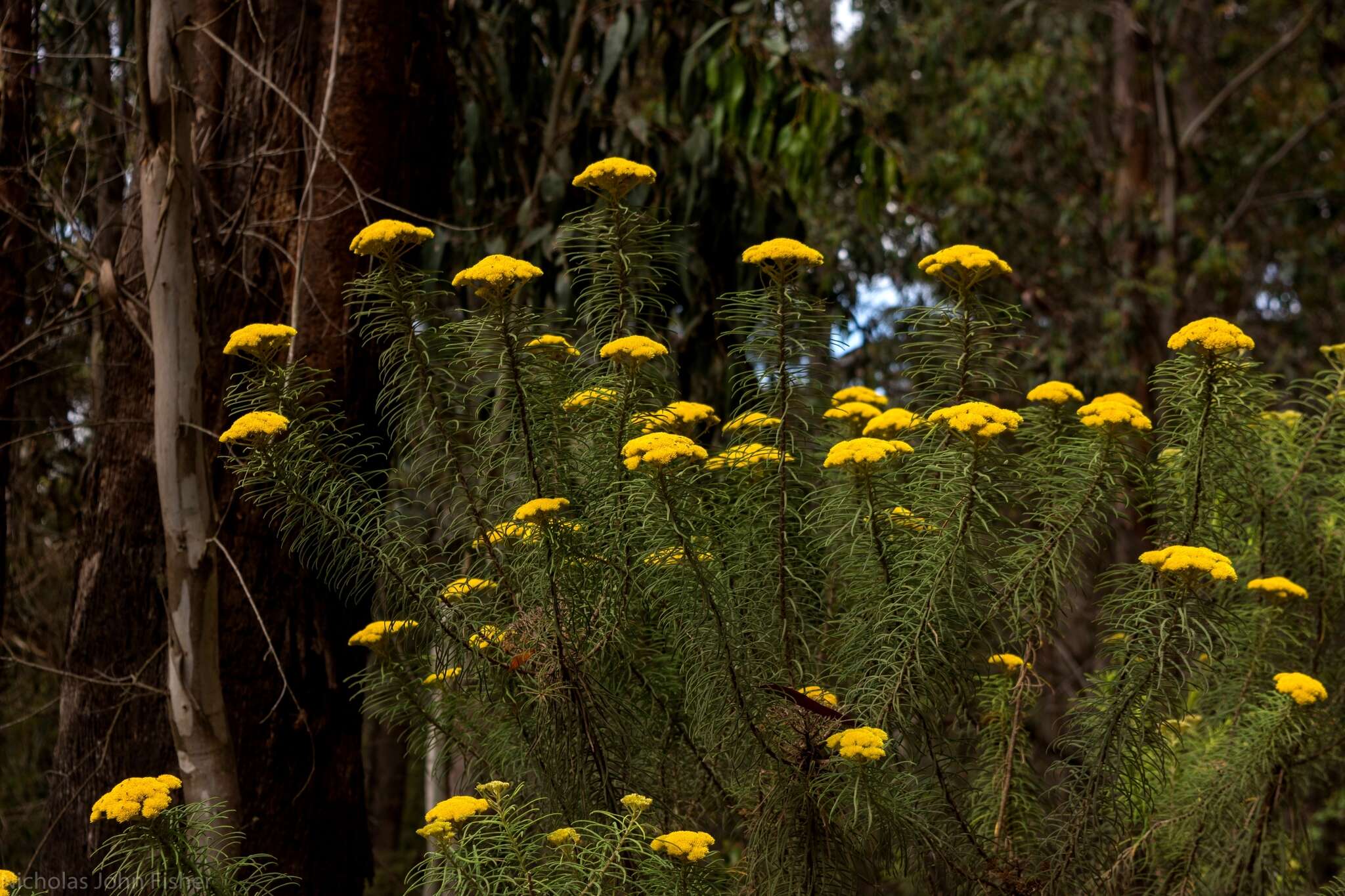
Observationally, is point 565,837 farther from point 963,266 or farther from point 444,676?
point 963,266

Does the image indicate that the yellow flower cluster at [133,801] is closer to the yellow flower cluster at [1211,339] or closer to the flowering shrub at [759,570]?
the flowering shrub at [759,570]

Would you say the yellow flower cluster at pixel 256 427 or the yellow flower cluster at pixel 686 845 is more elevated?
the yellow flower cluster at pixel 256 427

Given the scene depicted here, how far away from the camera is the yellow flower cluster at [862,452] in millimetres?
2002

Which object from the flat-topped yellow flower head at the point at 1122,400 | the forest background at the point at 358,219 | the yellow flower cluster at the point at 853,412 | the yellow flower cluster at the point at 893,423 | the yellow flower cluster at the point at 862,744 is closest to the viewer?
the yellow flower cluster at the point at 862,744

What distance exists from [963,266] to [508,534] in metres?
0.90

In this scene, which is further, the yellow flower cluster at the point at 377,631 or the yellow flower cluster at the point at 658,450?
the yellow flower cluster at the point at 377,631

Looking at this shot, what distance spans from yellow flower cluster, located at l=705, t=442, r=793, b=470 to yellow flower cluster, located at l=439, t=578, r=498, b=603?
44cm

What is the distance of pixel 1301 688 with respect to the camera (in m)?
2.46

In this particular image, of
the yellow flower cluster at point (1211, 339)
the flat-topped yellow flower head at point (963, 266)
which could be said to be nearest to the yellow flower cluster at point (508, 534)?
the flat-topped yellow flower head at point (963, 266)

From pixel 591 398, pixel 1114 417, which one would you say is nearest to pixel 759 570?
pixel 591 398

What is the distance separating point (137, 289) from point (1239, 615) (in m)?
2.58

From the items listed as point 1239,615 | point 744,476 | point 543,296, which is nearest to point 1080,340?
point 543,296

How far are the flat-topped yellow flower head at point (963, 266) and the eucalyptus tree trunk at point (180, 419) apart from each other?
4.77ft

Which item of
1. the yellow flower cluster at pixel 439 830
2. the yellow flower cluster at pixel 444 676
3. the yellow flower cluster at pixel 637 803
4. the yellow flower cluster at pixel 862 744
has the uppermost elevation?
the yellow flower cluster at pixel 444 676
